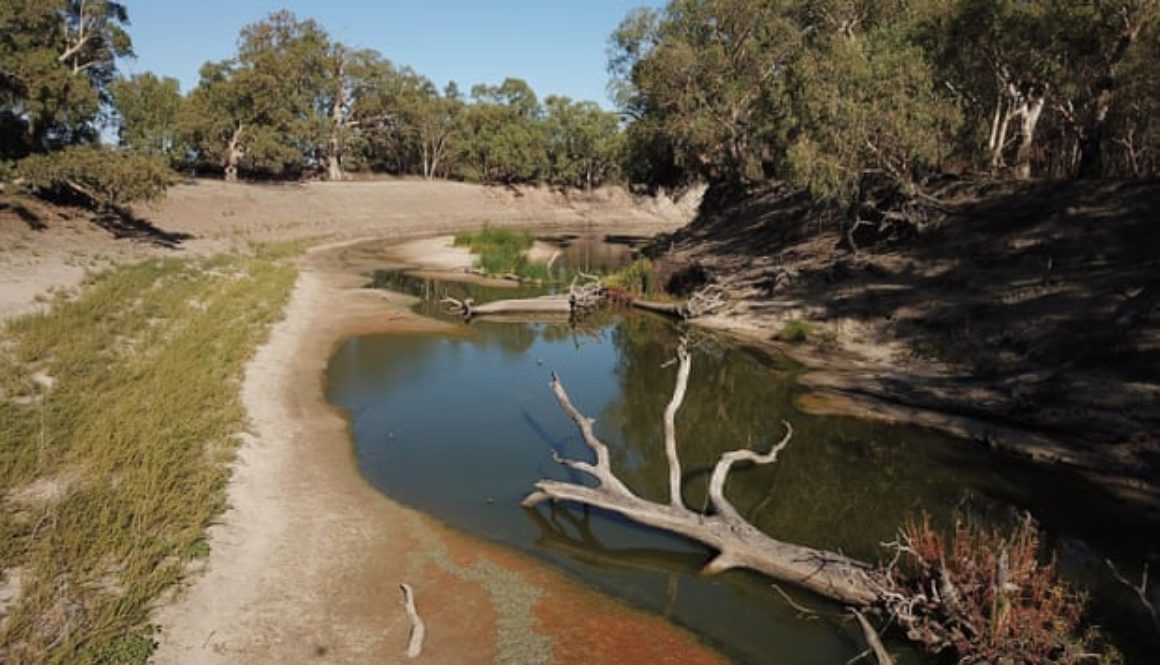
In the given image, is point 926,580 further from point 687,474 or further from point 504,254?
point 504,254

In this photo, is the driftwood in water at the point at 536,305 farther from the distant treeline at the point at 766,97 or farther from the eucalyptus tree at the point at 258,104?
the eucalyptus tree at the point at 258,104

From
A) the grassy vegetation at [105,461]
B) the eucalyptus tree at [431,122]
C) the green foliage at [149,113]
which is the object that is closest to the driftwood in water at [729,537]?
the grassy vegetation at [105,461]

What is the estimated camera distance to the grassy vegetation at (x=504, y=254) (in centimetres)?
4545

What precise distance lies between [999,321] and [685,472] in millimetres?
14662

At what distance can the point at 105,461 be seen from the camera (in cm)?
1287

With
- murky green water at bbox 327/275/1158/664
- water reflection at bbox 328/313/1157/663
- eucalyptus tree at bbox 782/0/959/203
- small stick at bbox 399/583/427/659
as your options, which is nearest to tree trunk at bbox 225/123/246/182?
murky green water at bbox 327/275/1158/664

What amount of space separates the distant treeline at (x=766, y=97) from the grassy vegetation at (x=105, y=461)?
68.3 ft

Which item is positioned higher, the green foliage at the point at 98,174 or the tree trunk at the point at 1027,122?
the tree trunk at the point at 1027,122

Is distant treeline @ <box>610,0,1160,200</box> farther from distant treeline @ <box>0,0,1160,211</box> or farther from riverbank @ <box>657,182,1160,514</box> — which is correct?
riverbank @ <box>657,182,1160,514</box>

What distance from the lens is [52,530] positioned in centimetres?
1048

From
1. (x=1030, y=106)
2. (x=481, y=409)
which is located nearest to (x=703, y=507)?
(x=481, y=409)

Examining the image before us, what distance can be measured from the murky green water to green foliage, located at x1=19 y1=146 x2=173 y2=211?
23.1m

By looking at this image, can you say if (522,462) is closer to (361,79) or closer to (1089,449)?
(1089,449)

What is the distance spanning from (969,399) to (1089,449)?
3506 millimetres
